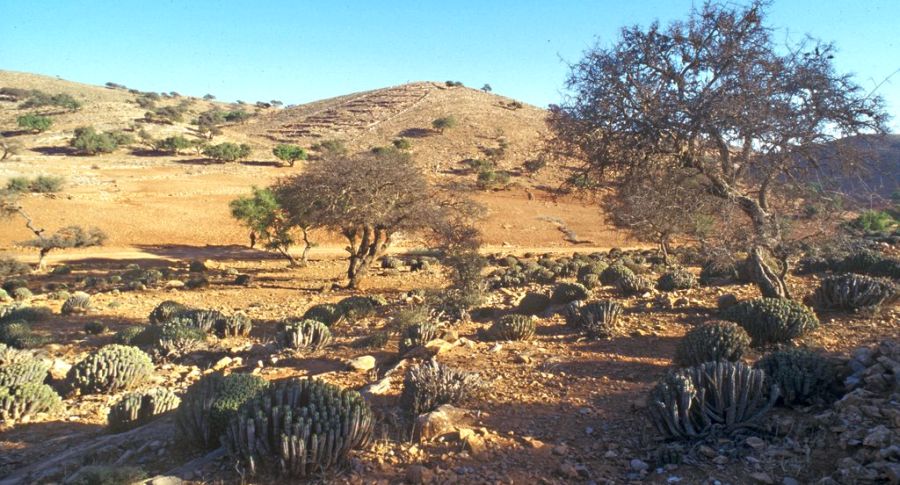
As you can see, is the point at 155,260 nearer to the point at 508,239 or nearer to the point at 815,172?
the point at 508,239

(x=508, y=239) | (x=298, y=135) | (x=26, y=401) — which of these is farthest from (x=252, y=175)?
(x=26, y=401)

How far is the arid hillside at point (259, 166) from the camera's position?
31625mm

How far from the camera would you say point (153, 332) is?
10.7 meters

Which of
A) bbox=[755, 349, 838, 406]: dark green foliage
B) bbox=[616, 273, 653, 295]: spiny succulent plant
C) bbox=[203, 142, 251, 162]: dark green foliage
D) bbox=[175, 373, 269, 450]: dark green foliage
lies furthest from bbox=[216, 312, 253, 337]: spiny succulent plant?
bbox=[203, 142, 251, 162]: dark green foliage

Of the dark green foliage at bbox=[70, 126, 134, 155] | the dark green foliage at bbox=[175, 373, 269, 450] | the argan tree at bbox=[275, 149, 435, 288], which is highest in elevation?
the dark green foliage at bbox=[70, 126, 134, 155]

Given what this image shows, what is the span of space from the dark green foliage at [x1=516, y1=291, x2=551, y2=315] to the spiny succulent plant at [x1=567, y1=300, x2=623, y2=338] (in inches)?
88.9

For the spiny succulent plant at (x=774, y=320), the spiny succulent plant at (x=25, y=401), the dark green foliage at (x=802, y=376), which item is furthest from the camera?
the spiny succulent plant at (x=774, y=320)

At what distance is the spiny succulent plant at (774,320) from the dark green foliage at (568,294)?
13.4 feet

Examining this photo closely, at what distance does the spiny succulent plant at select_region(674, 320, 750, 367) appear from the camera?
21.2 feet

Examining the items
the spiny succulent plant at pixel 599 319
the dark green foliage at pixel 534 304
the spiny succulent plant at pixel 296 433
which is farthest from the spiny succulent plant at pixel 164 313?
the spiny succulent plant at pixel 599 319

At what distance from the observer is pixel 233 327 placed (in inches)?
Answer: 450

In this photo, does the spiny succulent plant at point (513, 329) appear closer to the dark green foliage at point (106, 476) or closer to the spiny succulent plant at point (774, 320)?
the spiny succulent plant at point (774, 320)

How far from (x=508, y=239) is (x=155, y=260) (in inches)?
741

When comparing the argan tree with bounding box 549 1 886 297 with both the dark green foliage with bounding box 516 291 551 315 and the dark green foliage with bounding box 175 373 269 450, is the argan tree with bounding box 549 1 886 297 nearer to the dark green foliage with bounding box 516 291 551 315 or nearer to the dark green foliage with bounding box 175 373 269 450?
the dark green foliage with bounding box 516 291 551 315
